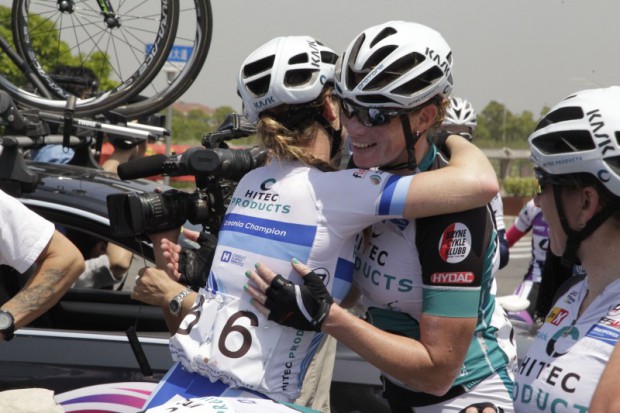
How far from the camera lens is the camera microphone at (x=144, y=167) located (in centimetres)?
308

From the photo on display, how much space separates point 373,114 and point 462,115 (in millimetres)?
4314

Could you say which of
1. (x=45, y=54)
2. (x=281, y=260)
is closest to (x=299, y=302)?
(x=281, y=260)

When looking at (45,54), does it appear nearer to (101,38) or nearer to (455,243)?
(101,38)

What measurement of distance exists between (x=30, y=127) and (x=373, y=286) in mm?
2257

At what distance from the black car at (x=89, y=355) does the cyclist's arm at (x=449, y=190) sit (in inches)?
51.8

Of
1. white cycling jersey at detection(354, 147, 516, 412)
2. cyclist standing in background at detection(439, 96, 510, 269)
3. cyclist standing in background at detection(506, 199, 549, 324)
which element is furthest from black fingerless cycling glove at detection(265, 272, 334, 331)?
cyclist standing in background at detection(506, 199, 549, 324)

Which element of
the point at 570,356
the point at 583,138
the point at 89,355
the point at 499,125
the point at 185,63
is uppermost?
the point at 583,138

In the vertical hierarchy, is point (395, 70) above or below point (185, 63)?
above

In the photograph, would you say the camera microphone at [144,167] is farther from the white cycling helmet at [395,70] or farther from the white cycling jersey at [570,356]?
the white cycling jersey at [570,356]

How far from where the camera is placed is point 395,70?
252 cm

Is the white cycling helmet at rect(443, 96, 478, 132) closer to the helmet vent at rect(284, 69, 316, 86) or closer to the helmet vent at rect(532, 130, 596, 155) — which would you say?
the helmet vent at rect(284, 69, 316, 86)

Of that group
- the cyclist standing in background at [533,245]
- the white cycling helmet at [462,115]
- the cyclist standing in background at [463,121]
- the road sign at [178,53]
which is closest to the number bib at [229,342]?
the road sign at [178,53]

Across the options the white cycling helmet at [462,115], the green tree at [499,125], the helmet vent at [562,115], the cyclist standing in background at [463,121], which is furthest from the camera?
the green tree at [499,125]

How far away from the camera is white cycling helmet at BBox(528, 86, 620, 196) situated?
225 centimetres
